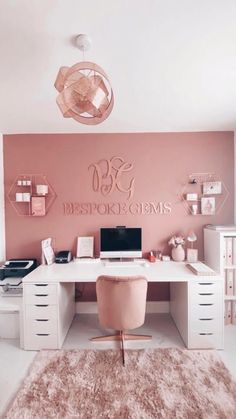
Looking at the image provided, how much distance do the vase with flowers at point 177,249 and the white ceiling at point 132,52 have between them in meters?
1.47

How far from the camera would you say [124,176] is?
2816mm

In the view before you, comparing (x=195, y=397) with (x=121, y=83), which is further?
(x=121, y=83)

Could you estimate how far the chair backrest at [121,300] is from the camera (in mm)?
1860

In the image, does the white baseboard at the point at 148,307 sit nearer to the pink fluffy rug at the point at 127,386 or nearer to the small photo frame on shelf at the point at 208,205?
the pink fluffy rug at the point at 127,386

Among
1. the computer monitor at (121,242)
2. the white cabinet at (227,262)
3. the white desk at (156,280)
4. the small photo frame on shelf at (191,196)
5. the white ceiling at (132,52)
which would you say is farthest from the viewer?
the small photo frame on shelf at (191,196)

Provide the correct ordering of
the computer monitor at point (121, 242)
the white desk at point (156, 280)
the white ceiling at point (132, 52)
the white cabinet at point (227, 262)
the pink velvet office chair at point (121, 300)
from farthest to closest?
the computer monitor at point (121, 242), the white cabinet at point (227, 262), the white desk at point (156, 280), the pink velvet office chair at point (121, 300), the white ceiling at point (132, 52)

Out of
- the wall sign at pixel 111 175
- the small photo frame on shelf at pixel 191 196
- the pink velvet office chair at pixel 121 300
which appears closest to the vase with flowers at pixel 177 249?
the small photo frame on shelf at pixel 191 196

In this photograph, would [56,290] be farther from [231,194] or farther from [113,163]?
[231,194]

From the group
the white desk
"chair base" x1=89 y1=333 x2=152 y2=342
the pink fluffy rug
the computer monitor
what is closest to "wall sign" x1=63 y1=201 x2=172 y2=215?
the computer monitor

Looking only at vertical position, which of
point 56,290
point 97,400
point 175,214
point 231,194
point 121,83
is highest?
point 121,83

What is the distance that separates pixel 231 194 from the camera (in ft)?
9.20

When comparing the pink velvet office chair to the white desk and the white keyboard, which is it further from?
the white keyboard

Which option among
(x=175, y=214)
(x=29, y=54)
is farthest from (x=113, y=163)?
(x=29, y=54)

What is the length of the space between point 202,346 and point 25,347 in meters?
1.74
